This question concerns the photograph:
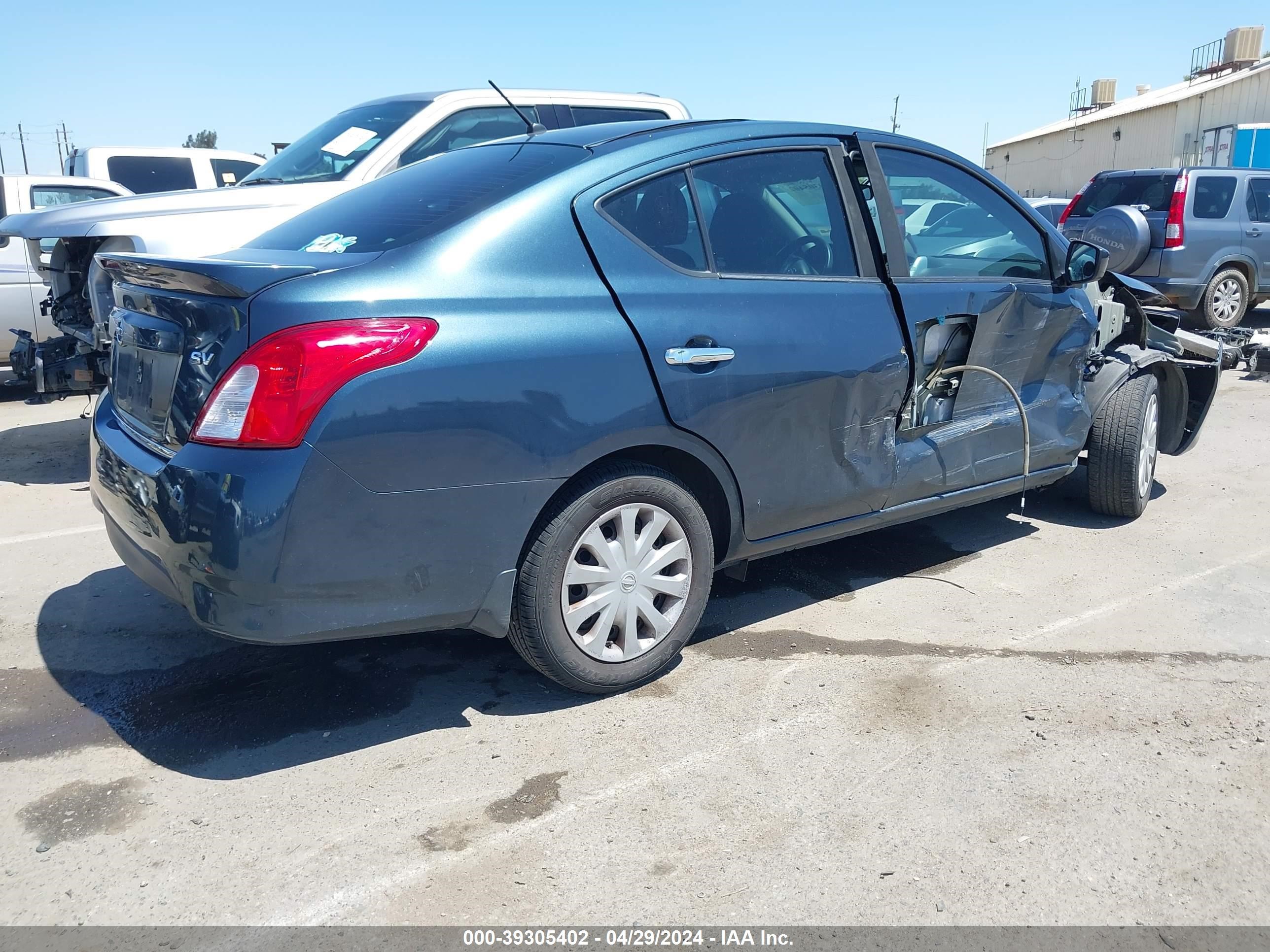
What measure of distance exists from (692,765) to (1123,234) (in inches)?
427

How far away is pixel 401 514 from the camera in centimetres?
281

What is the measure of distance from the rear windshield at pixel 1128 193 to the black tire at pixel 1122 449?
7.92 metres

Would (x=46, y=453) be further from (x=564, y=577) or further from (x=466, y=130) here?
(x=564, y=577)

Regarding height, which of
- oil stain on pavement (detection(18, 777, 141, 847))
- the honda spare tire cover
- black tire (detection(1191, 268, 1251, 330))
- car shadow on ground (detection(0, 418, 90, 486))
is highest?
the honda spare tire cover

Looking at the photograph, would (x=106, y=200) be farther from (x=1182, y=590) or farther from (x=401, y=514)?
(x=1182, y=590)

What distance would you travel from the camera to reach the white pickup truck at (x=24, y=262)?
8656 mm

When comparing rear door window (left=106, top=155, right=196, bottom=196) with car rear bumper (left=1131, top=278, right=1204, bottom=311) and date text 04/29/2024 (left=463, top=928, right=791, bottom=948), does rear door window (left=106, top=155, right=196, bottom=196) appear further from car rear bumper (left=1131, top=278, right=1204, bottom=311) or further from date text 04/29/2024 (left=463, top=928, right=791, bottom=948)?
car rear bumper (left=1131, top=278, right=1204, bottom=311)

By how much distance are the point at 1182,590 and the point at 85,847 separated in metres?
4.20

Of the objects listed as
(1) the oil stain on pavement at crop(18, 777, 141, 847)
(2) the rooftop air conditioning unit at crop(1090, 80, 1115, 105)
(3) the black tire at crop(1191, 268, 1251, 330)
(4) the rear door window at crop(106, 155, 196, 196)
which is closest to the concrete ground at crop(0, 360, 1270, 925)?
(1) the oil stain on pavement at crop(18, 777, 141, 847)

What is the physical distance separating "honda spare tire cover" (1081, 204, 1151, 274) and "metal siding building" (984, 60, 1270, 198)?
2033 centimetres

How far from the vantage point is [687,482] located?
349cm

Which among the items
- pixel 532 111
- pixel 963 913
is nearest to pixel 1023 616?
pixel 963 913

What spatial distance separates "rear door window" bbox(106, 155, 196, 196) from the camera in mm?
10719

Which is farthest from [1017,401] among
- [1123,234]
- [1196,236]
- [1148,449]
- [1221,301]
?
[1221,301]
